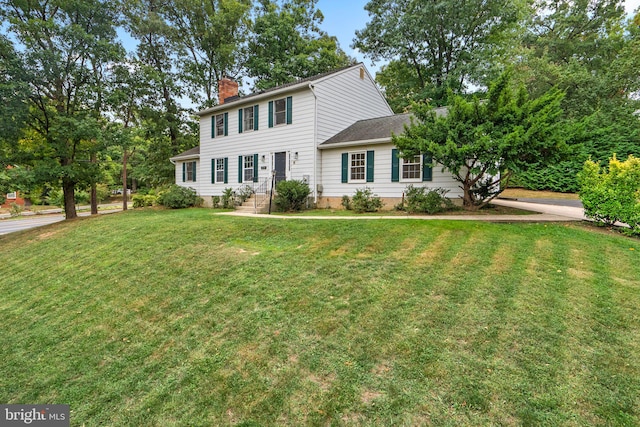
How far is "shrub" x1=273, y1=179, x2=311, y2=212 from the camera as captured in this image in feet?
40.7

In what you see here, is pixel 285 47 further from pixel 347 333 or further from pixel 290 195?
pixel 347 333

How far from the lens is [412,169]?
11844 mm

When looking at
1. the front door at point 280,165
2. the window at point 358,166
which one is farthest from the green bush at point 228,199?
the window at point 358,166

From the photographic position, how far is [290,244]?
7.00 m

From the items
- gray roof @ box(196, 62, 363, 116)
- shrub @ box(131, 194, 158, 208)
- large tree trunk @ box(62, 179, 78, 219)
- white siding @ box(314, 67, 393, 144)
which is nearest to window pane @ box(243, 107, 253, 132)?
gray roof @ box(196, 62, 363, 116)

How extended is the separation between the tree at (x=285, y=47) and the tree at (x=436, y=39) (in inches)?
127

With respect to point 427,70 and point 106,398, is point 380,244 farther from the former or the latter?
point 427,70

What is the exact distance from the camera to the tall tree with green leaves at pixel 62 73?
12.8 metres

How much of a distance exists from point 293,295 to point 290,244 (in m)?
2.42

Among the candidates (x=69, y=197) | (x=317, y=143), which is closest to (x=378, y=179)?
(x=317, y=143)

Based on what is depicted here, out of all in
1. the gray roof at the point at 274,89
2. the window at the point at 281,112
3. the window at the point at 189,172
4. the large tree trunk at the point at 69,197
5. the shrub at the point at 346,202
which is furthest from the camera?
the window at the point at 189,172

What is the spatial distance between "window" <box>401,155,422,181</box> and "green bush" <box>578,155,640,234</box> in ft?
16.3

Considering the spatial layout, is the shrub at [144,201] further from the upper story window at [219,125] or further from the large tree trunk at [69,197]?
the upper story window at [219,125]

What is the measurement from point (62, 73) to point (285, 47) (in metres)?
15.4
